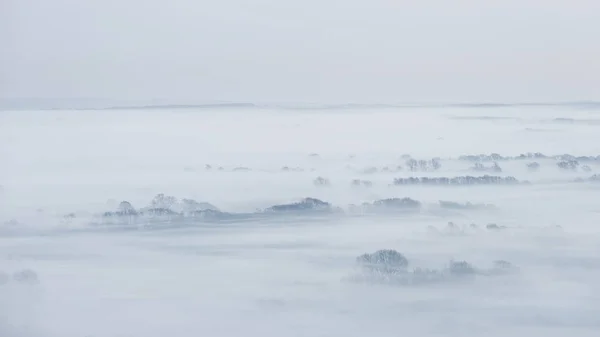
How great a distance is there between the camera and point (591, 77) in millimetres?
2781

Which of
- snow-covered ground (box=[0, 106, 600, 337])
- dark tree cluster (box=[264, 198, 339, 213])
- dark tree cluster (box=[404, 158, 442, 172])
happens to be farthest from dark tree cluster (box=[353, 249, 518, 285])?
dark tree cluster (box=[404, 158, 442, 172])

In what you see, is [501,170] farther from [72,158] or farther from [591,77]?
[72,158]

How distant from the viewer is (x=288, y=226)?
2.65 meters

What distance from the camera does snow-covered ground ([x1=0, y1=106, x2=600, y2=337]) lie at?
2.50 m

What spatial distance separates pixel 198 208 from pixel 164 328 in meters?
0.46

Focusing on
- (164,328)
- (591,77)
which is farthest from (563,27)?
(164,328)

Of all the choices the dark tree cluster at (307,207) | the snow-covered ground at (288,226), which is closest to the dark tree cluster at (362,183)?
the snow-covered ground at (288,226)

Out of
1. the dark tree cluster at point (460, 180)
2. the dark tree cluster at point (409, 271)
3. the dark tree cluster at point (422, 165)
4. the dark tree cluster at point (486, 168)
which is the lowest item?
the dark tree cluster at point (409, 271)

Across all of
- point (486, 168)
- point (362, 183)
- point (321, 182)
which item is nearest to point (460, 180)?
point (486, 168)

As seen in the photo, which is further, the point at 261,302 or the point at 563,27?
the point at 563,27

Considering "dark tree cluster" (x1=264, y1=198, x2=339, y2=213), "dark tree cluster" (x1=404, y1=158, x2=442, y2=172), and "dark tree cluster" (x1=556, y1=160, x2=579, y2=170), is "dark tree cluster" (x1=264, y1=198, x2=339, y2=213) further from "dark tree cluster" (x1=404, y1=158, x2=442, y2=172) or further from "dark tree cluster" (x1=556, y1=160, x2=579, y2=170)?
"dark tree cluster" (x1=556, y1=160, x2=579, y2=170)

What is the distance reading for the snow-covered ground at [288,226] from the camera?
2502 mm

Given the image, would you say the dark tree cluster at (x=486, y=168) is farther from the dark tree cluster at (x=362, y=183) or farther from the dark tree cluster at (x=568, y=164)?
the dark tree cluster at (x=362, y=183)

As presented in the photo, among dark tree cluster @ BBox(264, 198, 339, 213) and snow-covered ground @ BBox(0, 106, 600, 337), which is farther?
dark tree cluster @ BBox(264, 198, 339, 213)
